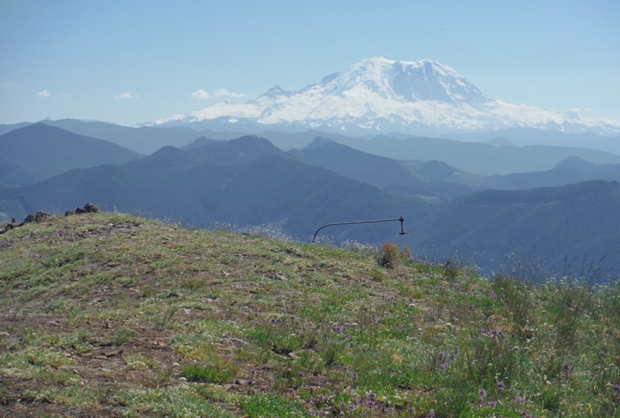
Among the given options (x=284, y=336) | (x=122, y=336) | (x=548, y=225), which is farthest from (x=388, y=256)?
(x=548, y=225)

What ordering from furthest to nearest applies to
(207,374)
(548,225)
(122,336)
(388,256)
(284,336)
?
(548,225)
(388,256)
(284,336)
(122,336)
(207,374)

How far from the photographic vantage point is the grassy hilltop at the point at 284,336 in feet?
19.9

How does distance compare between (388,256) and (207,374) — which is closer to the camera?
(207,374)

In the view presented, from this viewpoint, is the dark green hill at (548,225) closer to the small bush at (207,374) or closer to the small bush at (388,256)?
the small bush at (388,256)

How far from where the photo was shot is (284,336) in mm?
8211

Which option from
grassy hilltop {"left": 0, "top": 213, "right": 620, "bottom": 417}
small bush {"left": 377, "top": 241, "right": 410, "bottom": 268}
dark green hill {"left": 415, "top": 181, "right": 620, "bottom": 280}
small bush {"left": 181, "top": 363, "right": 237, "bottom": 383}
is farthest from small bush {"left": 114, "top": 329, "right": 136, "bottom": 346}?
dark green hill {"left": 415, "top": 181, "right": 620, "bottom": 280}

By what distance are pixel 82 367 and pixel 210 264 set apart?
6.18 meters

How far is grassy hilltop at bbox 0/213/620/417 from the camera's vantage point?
607cm

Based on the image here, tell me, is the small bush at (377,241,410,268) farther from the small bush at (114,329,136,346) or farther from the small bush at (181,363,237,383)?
the small bush at (181,363,237,383)

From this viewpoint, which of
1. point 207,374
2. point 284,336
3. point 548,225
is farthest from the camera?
point 548,225

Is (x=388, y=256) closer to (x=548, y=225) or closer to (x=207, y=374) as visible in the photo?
(x=207, y=374)

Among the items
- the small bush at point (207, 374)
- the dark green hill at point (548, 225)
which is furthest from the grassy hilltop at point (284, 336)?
the dark green hill at point (548, 225)

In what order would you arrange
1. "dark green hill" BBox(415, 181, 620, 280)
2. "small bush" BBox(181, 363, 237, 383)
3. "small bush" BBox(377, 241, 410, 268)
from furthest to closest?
1. "dark green hill" BBox(415, 181, 620, 280)
2. "small bush" BBox(377, 241, 410, 268)
3. "small bush" BBox(181, 363, 237, 383)

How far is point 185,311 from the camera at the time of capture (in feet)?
30.7
